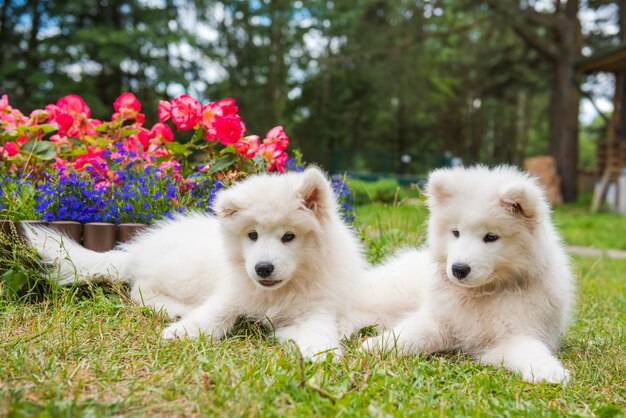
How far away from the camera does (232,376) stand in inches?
96.0

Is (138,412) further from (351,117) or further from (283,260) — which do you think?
(351,117)

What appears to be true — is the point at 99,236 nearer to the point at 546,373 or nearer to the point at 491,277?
the point at 491,277

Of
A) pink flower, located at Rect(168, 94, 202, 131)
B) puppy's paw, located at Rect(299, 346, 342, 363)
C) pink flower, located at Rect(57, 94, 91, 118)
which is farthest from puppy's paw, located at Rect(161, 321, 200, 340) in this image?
pink flower, located at Rect(57, 94, 91, 118)

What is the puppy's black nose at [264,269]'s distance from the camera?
3.00m

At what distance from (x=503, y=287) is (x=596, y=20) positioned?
2082cm

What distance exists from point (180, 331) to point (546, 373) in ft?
6.19

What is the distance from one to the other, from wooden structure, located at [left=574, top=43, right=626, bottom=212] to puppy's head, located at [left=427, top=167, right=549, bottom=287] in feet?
45.5

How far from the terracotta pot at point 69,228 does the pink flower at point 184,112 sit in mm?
1058

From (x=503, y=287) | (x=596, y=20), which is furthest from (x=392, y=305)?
(x=596, y=20)

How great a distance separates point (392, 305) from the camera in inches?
147

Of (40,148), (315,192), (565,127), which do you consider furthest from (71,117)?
(565,127)

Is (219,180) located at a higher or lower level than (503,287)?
higher

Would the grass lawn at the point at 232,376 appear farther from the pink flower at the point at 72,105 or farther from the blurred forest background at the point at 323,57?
the blurred forest background at the point at 323,57

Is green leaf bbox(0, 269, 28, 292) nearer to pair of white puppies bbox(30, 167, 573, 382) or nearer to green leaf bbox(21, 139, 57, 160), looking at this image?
pair of white puppies bbox(30, 167, 573, 382)
